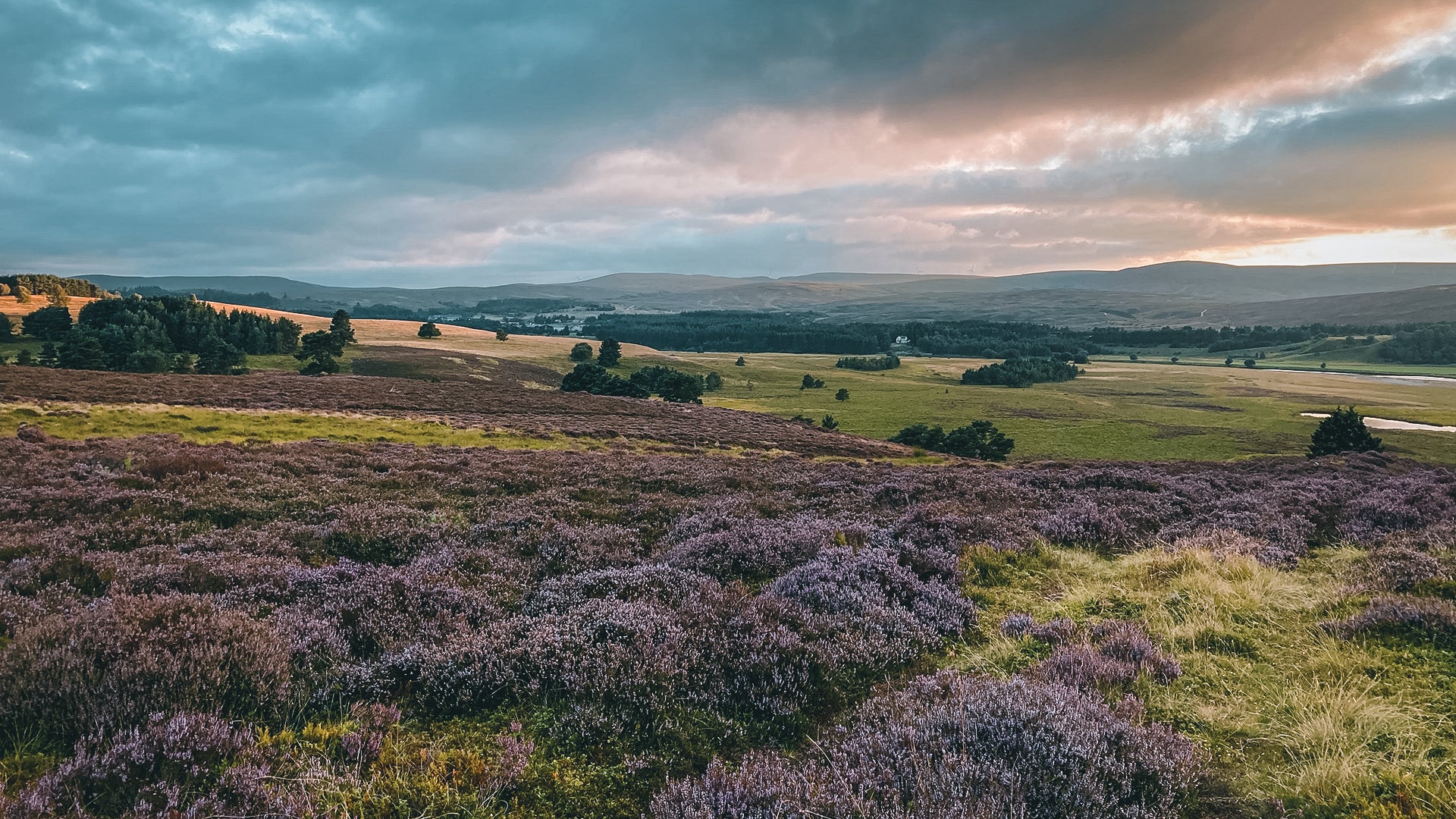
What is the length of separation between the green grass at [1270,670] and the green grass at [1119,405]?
58.5 metres

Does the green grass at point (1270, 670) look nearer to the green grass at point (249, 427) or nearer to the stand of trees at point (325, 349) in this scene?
the green grass at point (249, 427)

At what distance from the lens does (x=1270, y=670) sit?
603cm

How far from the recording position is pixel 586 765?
457 centimetres

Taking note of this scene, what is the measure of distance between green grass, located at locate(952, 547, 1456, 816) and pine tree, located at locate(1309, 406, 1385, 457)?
62966mm

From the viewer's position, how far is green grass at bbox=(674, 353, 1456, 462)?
246 ft

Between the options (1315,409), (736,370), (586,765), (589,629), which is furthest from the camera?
(736,370)

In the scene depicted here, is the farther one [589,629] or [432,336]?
[432,336]

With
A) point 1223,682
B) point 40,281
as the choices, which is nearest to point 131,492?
point 1223,682

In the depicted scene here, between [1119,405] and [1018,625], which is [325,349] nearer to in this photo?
[1018,625]

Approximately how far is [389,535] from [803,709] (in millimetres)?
8129

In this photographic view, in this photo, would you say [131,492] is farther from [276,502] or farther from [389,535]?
[389,535]

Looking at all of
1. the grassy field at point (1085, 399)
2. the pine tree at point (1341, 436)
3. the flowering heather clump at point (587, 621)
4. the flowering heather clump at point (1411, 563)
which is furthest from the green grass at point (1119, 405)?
the flowering heather clump at point (587, 621)

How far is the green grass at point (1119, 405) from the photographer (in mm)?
75062

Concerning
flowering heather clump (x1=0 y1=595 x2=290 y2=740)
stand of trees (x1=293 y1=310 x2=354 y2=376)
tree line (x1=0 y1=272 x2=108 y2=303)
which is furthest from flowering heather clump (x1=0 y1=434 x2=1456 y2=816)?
tree line (x1=0 y1=272 x2=108 y2=303)
